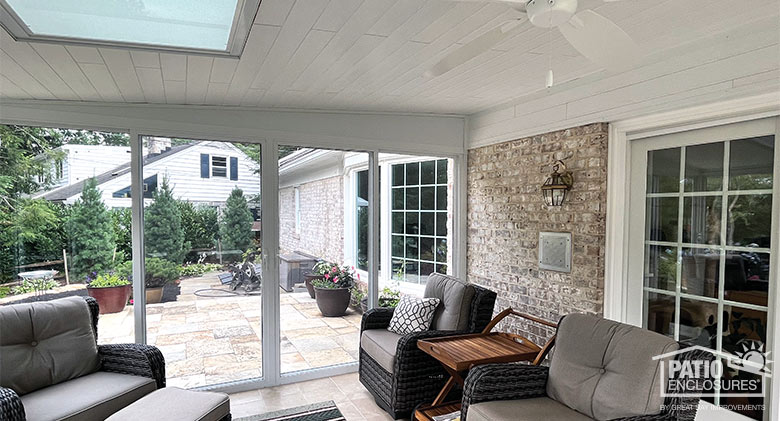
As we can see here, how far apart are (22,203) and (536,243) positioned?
388 centimetres

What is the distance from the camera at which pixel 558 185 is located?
3350 mm

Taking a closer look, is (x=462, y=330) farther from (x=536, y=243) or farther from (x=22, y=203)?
(x=22, y=203)

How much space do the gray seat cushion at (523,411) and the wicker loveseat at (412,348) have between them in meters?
0.85

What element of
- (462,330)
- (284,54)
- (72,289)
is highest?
(284,54)

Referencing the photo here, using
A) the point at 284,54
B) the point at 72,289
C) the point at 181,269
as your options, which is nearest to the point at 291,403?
the point at 181,269

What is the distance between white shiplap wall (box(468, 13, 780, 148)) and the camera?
227 cm

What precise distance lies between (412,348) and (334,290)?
130 cm

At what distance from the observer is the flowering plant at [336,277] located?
4180 mm

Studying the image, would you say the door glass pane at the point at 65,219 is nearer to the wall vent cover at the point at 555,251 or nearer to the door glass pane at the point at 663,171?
the wall vent cover at the point at 555,251

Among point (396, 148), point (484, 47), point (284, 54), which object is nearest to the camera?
point (484, 47)

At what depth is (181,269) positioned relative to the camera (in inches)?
143

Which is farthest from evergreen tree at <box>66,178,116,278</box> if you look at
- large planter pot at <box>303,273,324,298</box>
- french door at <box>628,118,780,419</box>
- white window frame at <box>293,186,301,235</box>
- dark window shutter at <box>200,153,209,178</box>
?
french door at <box>628,118,780,419</box>

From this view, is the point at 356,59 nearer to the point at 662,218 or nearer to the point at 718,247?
the point at 662,218

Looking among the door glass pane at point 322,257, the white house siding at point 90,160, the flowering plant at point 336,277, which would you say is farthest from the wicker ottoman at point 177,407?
the white house siding at point 90,160
